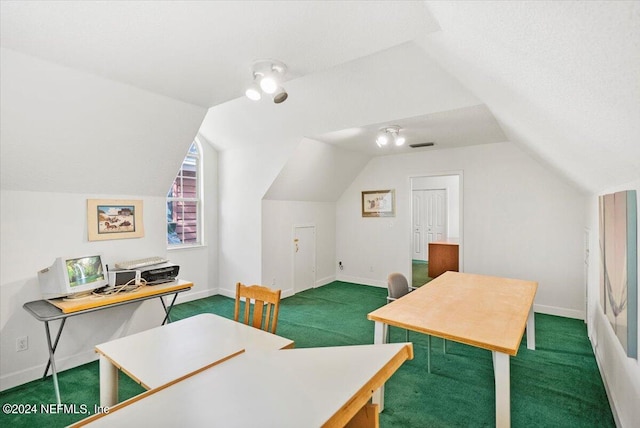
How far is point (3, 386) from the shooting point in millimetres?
2492

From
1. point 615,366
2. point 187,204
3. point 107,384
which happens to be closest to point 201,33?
point 107,384

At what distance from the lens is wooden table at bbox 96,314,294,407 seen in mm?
1439

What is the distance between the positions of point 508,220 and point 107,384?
484cm

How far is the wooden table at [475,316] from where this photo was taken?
1705 millimetres

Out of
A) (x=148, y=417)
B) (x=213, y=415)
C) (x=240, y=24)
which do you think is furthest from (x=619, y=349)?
(x=240, y=24)

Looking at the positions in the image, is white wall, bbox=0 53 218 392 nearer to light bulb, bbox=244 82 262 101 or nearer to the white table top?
light bulb, bbox=244 82 262 101

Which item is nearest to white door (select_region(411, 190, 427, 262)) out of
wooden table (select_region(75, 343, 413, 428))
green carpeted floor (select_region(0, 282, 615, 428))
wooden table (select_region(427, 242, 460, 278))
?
wooden table (select_region(427, 242, 460, 278))

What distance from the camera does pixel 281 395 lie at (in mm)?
769

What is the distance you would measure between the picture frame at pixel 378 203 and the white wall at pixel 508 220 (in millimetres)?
101

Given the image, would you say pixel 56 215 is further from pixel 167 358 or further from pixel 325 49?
pixel 325 49

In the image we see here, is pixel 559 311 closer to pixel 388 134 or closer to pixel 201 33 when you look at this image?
pixel 388 134

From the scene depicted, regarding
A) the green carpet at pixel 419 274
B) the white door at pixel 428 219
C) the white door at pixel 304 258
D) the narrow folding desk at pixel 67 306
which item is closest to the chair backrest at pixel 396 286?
the narrow folding desk at pixel 67 306

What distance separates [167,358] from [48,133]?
1.98 metres

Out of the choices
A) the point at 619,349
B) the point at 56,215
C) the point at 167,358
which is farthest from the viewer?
the point at 56,215
